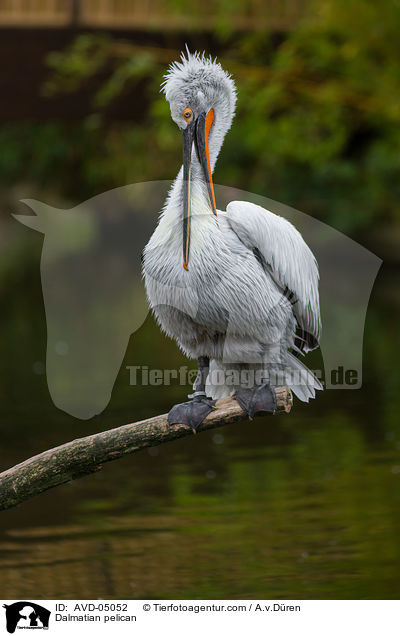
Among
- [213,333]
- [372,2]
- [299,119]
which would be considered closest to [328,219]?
[299,119]

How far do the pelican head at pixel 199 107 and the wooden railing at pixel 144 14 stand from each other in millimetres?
11113

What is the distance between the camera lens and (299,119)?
17.5m

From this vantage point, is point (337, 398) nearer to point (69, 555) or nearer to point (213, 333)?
point (69, 555)

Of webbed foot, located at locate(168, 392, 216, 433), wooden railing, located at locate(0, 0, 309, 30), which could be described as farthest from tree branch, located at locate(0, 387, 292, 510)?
wooden railing, located at locate(0, 0, 309, 30)

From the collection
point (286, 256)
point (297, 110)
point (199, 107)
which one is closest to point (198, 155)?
point (199, 107)

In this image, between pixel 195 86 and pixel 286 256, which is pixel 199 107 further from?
pixel 286 256

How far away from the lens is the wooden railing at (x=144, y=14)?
1382cm

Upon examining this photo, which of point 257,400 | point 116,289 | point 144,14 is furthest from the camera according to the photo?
point 116,289

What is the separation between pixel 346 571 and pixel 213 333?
3.13 meters

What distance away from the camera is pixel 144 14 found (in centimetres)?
1609

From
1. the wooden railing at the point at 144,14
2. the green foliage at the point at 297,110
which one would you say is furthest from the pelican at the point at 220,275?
the wooden railing at the point at 144,14
